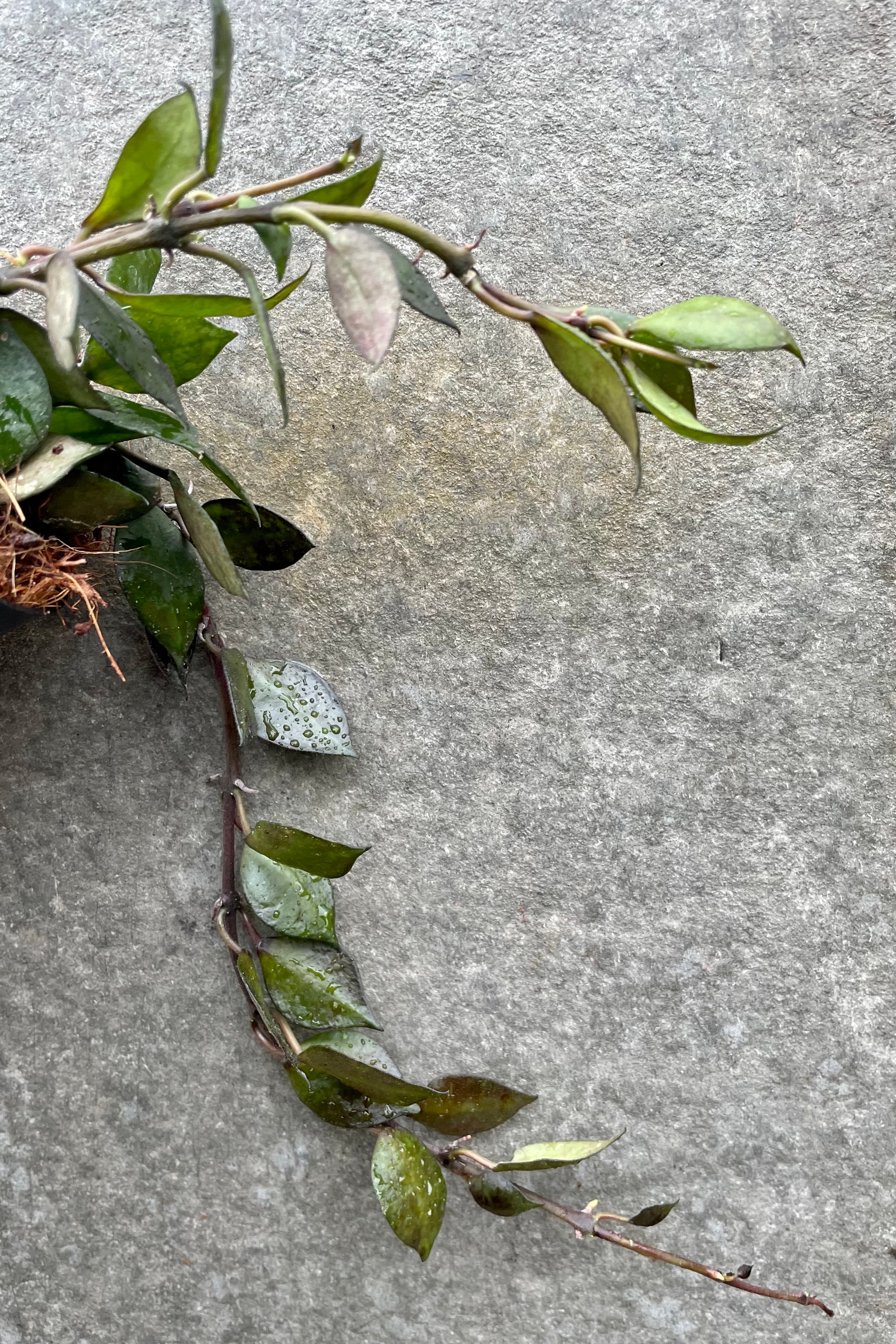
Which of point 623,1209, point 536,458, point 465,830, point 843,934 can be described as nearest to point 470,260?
point 536,458

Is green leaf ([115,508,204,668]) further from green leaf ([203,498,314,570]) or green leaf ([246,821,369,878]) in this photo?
green leaf ([246,821,369,878])

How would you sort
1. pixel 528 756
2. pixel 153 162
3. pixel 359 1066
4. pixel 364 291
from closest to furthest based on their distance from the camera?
pixel 364 291
pixel 153 162
pixel 359 1066
pixel 528 756

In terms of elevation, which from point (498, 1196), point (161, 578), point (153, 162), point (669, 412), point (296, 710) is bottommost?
point (498, 1196)

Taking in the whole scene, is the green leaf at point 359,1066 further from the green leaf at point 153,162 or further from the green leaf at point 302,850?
the green leaf at point 153,162

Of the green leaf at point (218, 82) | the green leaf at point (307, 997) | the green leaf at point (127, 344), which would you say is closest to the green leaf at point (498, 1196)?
the green leaf at point (307, 997)

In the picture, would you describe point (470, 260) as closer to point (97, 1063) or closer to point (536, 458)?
point (536, 458)

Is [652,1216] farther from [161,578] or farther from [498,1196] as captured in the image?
[161,578]

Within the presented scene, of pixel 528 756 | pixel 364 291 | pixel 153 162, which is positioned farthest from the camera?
pixel 528 756

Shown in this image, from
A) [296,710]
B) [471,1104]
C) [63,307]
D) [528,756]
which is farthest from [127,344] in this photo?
[471,1104]
